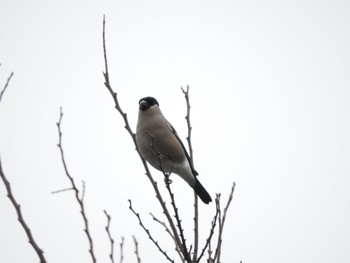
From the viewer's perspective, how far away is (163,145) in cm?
482

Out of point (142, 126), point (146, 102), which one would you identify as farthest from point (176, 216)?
point (146, 102)

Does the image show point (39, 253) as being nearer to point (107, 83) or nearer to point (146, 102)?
point (107, 83)

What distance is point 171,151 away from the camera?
15.9ft

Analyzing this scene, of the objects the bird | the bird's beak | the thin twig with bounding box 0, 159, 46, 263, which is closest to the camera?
the thin twig with bounding box 0, 159, 46, 263

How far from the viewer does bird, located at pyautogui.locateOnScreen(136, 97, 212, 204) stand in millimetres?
4688

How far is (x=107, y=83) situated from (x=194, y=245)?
114 centimetres

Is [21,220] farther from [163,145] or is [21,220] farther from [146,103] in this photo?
[146,103]

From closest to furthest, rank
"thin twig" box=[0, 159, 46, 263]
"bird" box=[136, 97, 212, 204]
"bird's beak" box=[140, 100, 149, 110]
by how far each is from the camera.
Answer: "thin twig" box=[0, 159, 46, 263], "bird" box=[136, 97, 212, 204], "bird's beak" box=[140, 100, 149, 110]

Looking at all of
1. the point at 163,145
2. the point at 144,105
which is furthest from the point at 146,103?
the point at 163,145

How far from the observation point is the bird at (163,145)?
469cm

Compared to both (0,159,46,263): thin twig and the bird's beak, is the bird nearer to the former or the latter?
the bird's beak

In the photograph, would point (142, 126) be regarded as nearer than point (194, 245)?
No

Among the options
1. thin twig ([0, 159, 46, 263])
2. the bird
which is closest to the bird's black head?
the bird

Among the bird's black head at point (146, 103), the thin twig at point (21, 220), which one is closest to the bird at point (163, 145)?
the bird's black head at point (146, 103)
